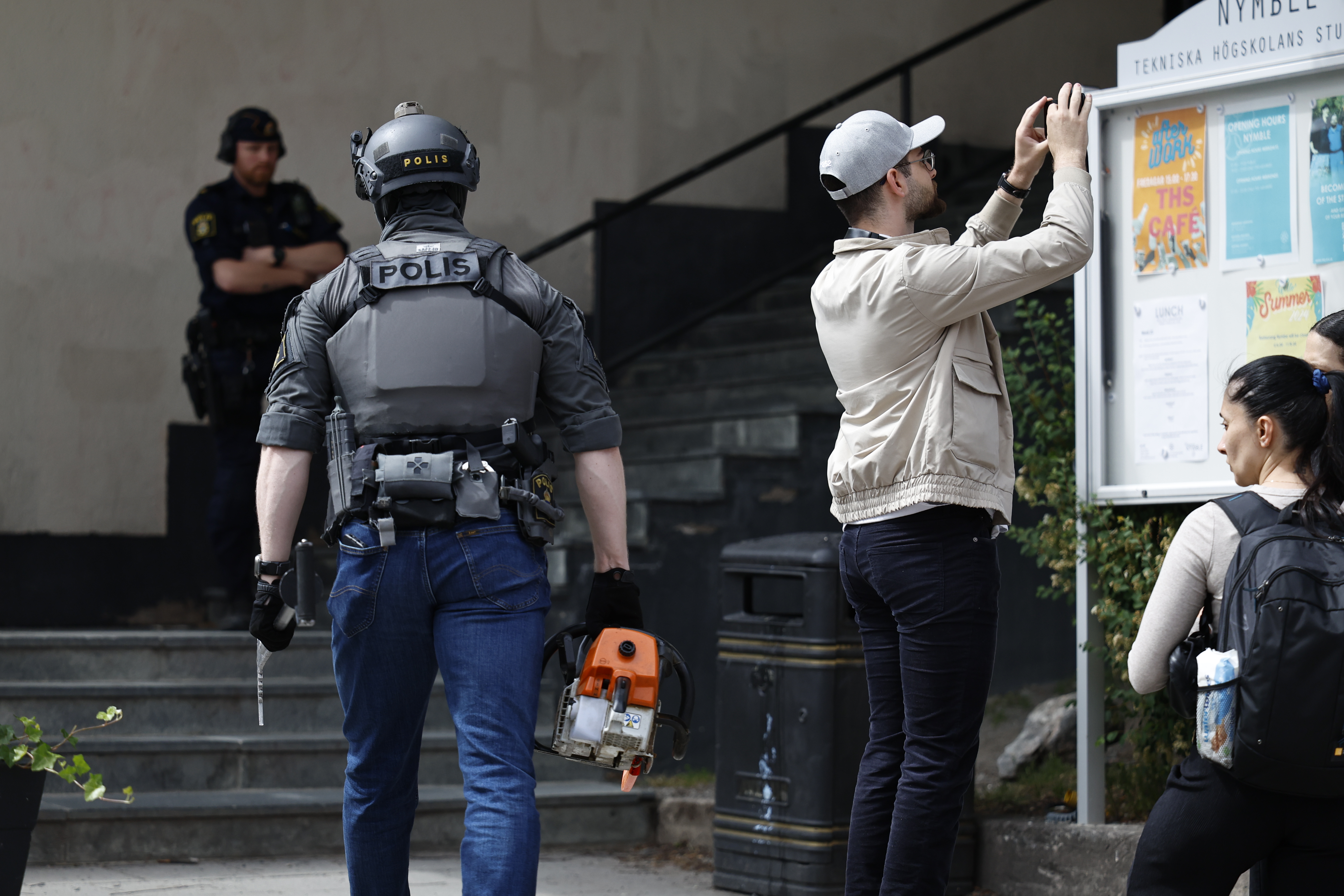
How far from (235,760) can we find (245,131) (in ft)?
8.41

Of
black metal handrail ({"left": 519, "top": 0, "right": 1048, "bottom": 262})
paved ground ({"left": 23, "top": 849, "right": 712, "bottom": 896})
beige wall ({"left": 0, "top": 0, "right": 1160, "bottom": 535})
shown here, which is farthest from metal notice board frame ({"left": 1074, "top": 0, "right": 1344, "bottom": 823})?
beige wall ({"left": 0, "top": 0, "right": 1160, "bottom": 535})

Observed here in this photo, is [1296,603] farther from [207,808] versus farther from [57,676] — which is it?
[57,676]

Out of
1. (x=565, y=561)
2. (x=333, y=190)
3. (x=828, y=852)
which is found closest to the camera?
(x=828, y=852)

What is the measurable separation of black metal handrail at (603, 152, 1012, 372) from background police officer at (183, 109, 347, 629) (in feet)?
6.28

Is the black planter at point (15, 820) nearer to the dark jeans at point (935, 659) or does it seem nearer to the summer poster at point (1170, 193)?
the dark jeans at point (935, 659)

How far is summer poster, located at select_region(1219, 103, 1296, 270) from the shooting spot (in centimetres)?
460

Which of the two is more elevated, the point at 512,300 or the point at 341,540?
the point at 512,300

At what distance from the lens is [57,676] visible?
6406 millimetres

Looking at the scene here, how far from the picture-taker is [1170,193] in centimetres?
481

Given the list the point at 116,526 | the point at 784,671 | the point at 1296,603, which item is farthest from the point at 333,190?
the point at 1296,603

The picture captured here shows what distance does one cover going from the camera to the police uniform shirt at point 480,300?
343 centimetres

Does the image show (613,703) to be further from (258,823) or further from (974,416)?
(258,823)

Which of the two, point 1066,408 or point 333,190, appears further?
point 333,190

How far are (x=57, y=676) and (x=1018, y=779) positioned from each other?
3529mm
